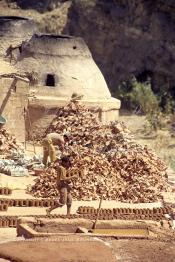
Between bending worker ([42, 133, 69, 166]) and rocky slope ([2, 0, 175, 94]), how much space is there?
12044 millimetres

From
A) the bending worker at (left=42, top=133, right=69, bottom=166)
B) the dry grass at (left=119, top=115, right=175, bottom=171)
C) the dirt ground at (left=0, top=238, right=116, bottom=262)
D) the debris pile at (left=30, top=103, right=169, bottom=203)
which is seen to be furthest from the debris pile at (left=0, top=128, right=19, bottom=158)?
the dirt ground at (left=0, top=238, right=116, bottom=262)

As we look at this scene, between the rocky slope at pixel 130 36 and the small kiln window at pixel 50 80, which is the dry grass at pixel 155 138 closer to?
the rocky slope at pixel 130 36

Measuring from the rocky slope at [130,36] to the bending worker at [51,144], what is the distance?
12.0m

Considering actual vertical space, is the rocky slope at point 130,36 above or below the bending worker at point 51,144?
above

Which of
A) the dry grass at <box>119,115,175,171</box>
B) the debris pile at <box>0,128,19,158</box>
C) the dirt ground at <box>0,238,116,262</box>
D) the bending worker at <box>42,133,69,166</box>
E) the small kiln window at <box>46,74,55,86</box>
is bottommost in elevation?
the dry grass at <box>119,115,175,171</box>

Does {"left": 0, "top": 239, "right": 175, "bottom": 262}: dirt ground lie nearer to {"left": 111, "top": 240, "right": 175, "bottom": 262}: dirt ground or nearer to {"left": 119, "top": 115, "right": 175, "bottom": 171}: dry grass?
{"left": 111, "top": 240, "right": 175, "bottom": 262}: dirt ground

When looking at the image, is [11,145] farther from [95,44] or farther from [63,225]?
[95,44]

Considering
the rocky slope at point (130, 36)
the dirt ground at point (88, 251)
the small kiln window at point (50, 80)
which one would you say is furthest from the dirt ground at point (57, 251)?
the rocky slope at point (130, 36)

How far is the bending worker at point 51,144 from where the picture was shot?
1284 cm

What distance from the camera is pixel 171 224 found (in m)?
9.95

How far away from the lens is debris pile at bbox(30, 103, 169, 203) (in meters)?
11.3

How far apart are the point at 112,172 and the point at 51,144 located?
66.1 inches

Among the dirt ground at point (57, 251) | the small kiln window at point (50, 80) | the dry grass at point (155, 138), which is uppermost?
the small kiln window at point (50, 80)

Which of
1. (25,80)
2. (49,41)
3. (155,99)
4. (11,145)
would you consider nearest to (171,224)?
(11,145)
